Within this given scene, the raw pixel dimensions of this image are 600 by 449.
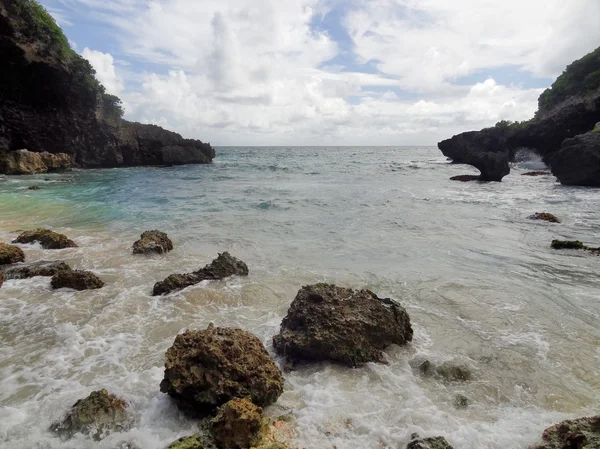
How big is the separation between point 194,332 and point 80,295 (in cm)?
362

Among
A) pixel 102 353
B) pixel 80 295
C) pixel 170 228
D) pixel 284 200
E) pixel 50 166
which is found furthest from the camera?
pixel 50 166

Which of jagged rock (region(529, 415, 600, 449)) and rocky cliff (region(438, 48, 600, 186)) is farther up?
rocky cliff (region(438, 48, 600, 186))

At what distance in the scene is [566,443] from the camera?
3.34 metres

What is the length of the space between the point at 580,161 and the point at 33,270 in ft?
97.3

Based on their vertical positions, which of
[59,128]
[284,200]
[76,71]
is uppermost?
[76,71]

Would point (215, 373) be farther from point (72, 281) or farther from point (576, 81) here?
point (576, 81)

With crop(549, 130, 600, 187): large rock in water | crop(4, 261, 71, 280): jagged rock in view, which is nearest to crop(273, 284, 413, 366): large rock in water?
crop(4, 261, 71, 280): jagged rock

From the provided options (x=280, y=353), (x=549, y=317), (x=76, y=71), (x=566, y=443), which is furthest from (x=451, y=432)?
(x=76, y=71)

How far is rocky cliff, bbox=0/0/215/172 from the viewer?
30.5 meters

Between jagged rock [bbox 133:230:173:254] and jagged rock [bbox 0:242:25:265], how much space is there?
244cm

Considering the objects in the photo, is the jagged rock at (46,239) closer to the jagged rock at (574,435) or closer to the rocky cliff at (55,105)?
the jagged rock at (574,435)

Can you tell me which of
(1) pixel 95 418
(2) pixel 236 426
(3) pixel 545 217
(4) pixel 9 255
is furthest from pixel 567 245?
(4) pixel 9 255

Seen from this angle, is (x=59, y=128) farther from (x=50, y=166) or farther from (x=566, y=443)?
(x=566, y=443)

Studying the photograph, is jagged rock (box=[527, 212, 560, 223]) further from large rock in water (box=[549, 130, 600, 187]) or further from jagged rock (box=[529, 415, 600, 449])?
jagged rock (box=[529, 415, 600, 449])
